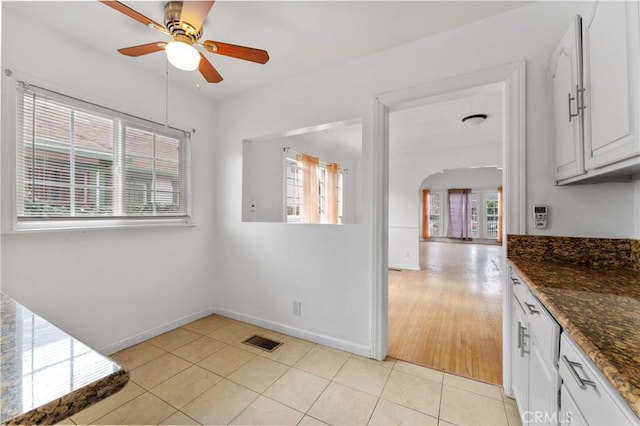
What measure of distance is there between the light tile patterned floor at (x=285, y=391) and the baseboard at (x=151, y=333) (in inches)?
2.4

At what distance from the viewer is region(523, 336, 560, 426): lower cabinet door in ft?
3.00

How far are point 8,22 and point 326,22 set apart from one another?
2107 millimetres

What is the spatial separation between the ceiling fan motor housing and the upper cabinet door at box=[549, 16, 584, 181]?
2.06 m

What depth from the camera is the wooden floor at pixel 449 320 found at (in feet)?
7.20

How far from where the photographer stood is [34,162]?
1857mm

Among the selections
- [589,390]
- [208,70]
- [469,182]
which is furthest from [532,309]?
[469,182]

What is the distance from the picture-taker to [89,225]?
2131 mm

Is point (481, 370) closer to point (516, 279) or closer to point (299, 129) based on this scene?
point (516, 279)

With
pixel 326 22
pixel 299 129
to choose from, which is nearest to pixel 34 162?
pixel 299 129

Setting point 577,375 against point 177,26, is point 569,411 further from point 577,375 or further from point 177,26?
point 177,26

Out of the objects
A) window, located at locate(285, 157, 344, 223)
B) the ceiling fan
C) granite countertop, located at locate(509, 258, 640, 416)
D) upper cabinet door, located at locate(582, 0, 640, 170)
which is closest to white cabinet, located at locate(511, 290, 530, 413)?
granite countertop, located at locate(509, 258, 640, 416)

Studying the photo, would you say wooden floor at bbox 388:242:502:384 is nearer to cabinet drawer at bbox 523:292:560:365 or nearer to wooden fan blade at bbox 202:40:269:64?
cabinet drawer at bbox 523:292:560:365

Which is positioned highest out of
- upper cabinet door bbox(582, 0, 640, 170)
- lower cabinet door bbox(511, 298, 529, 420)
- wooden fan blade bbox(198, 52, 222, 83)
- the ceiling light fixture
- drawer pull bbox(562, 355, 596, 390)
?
the ceiling light fixture

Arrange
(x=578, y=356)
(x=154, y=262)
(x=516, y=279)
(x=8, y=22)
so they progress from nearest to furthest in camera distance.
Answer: (x=578, y=356) → (x=516, y=279) → (x=8, y=22) → (x=154, y=262)
